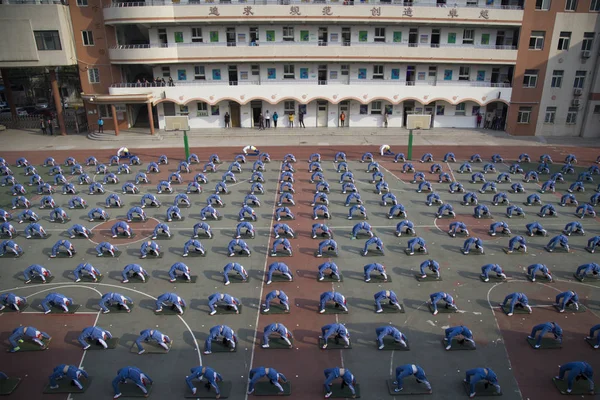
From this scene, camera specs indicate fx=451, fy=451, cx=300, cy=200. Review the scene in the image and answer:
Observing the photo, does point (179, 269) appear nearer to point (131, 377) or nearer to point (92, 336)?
point (92, 336)

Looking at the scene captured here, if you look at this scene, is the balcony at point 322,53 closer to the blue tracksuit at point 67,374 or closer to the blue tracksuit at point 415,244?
the blue tracksuit at point 415,244

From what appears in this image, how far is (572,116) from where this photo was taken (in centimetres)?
3988

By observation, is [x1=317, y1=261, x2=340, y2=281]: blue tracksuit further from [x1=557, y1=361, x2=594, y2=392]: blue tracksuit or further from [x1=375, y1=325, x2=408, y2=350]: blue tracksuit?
[x1=557, y1=361, x2=594, y2=392]: blue tracksuit

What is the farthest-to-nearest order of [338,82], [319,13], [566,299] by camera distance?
1. [338,82]
2. [319,13]
3. [566,299]

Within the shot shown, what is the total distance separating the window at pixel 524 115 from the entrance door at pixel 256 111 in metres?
23.4

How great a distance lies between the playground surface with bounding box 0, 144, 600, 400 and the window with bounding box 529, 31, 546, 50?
18.7m

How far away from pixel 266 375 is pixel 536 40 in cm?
3872

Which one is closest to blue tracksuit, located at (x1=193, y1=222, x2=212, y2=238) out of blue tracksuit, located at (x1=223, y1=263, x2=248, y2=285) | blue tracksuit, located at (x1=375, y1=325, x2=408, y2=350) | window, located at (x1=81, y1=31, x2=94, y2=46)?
blue tracksuit, located at (x1=223, y1=263, x2=248, y2=285)

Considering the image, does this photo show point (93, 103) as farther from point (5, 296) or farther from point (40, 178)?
point (5, 296)

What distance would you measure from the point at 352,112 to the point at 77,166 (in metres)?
24.1

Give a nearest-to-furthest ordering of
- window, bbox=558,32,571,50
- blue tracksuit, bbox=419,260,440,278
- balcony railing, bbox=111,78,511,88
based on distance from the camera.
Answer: blue tracksuit, bbox=419,260,440,278 < window, bbox=558,32,571,50 < balcony railing, bbox=111,78,511,88

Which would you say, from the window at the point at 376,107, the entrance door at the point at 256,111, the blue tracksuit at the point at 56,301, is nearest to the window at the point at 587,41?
the window at the point at 376,107

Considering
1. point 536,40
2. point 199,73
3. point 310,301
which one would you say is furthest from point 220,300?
point 536,40

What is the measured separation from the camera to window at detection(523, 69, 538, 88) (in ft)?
129
